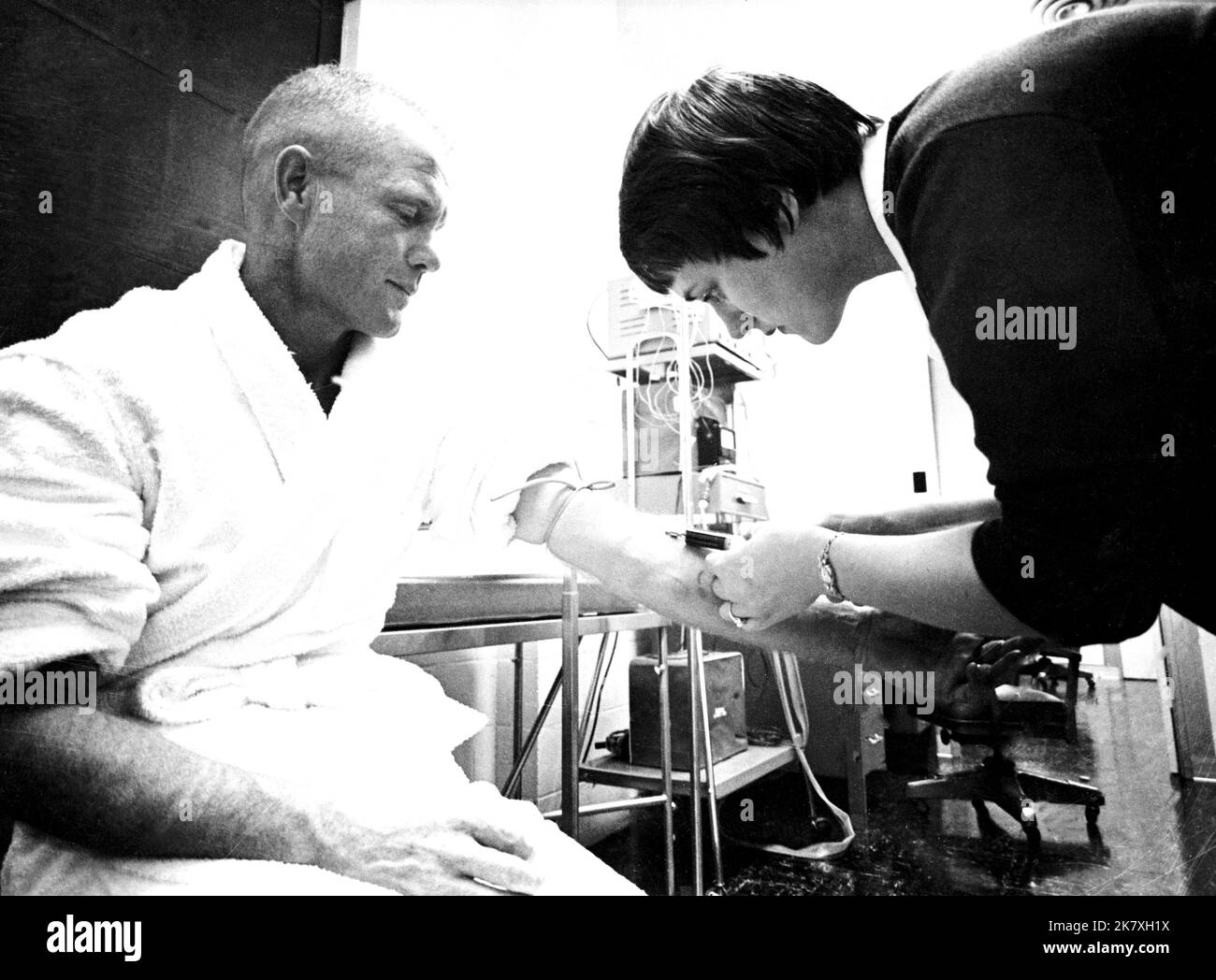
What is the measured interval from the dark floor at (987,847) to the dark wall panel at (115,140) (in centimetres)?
178

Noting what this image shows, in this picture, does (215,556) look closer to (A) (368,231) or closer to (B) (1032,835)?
(A) (368,231)

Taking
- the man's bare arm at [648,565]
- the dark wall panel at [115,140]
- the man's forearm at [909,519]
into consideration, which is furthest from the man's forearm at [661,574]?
the dark wall panel at [115,140]

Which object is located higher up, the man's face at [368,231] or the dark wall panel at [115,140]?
the dark wall panel at [115,140]

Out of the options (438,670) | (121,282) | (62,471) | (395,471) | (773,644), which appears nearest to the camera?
(62,471)

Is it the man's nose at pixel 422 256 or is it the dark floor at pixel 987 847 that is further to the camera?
the dark floor at pixel 987 847

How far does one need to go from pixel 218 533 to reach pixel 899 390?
8.91 ft

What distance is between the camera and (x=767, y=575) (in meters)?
0.76

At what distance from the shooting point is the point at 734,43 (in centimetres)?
142

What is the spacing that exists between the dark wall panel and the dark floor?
1779 millimetres

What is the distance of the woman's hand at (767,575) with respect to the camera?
72 cm

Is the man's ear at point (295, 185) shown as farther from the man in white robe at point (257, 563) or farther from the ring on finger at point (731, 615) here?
the ring on finger at point (731, 615)

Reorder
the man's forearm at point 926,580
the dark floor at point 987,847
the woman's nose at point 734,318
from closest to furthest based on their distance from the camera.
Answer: the man's forearm at point 926,580, the woman's nose at point 734,318, the dark floor at point 987,847
